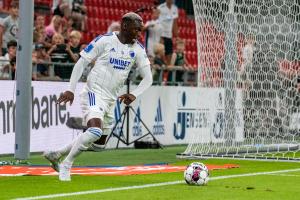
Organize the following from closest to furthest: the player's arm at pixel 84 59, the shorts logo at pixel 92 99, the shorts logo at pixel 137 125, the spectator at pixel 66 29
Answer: the player's arm at pixel 84 59 → the shorts logo at pixel 92 99 → the shorts logo at pixel 137 125 → the spectator at pixel 66 29

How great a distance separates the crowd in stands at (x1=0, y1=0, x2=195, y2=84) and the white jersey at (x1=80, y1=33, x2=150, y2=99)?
17.5 ft

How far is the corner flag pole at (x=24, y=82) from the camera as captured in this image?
14.6m

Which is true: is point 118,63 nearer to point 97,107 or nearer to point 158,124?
point 97,107

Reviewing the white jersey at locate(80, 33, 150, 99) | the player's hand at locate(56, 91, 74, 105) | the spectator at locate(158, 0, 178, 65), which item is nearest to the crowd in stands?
the spectator at locate(158, 0, 178, 65)

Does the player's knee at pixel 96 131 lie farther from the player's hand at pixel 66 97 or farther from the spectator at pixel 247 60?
the spectator at pixel 247 60

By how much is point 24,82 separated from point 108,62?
12.2ft

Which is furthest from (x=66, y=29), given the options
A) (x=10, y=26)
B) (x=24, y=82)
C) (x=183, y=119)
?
(x=24, y=82)

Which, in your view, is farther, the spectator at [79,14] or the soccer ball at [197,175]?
the spectator at [79,14]

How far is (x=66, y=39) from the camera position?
1912 cm

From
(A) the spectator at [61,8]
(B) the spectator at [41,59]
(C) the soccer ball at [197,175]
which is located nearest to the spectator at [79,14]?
(A) the spectator at [61,8]

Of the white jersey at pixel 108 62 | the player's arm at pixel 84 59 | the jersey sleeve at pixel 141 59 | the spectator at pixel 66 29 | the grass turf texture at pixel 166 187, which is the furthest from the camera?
the spectator at pixel 66 29

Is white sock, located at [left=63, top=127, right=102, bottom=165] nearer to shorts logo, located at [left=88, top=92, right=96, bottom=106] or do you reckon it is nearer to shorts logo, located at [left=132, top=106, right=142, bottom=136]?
shorts logo, located at [left=88, top=92, right=96, bottom=106]

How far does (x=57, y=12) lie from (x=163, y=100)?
3.38 meters

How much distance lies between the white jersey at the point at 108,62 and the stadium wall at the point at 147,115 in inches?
184
